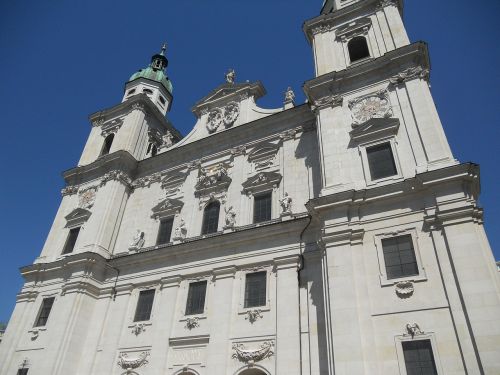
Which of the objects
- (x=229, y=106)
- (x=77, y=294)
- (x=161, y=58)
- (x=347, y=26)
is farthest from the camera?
(x=161, y=58)

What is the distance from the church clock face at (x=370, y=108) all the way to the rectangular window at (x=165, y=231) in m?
12.8

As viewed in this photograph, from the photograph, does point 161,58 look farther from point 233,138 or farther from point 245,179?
point 245,179

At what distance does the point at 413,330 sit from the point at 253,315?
704cm

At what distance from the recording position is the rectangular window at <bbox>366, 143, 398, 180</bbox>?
58.3ft

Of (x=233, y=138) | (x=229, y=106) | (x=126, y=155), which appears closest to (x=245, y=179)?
(x=233, y=138)

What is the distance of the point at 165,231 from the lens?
965 inches

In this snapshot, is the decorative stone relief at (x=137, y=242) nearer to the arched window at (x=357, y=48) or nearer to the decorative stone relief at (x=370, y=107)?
the decorative stone relief at (x=370, y=107)

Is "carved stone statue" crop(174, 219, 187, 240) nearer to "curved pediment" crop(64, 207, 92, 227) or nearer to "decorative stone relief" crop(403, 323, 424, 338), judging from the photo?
"curved pediment" crop(64, 207, 92, 227)

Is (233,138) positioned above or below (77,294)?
above

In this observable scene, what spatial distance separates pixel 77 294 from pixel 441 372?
1888 centimetres

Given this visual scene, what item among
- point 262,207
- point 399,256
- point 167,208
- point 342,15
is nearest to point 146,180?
point 167,208

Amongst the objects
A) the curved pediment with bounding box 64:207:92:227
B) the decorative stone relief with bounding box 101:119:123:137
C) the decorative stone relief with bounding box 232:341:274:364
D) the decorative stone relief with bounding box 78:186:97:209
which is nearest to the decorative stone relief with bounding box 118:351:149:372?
the decorative stone relief with bounding box 232:341:274:364

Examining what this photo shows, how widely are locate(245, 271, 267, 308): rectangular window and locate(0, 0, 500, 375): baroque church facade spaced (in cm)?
11

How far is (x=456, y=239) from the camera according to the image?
1427 centimetres
